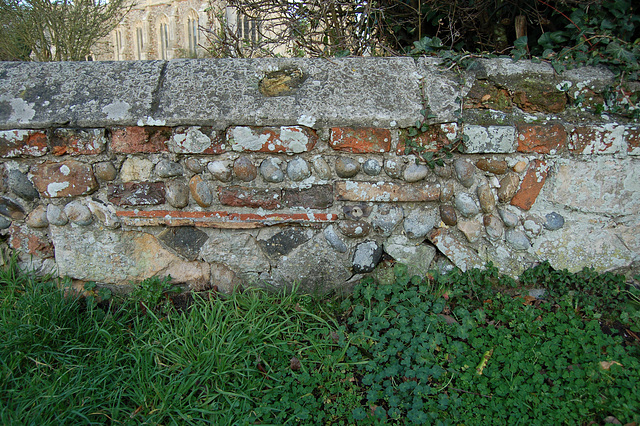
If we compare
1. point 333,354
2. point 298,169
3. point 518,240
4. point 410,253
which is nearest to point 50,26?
point 298,169

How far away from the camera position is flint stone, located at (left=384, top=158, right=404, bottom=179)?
187cm

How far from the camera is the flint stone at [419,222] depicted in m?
1.93

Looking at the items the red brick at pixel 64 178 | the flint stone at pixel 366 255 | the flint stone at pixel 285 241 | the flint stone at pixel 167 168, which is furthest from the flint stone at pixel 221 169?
the flint stone at pixel 366 255

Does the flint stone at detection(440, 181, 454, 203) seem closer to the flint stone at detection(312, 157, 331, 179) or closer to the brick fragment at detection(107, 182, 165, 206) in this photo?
the flint stone at detection(312, 157, 331, 179)

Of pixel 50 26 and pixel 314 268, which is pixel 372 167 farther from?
pixel 50 26

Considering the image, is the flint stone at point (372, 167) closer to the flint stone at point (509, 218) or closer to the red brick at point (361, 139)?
the red brick at point (361, 139)

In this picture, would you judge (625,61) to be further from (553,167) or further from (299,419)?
(299,419)

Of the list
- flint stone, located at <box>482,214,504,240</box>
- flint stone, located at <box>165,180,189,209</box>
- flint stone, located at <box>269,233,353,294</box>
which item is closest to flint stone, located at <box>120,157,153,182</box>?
flint stone, located at <box>165,180,189,209</box>

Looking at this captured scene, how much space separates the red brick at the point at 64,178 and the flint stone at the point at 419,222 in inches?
62.0

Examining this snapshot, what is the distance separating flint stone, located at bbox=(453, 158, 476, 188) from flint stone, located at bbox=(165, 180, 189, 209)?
1.34 m

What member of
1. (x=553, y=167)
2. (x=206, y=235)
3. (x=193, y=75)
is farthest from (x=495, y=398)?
(x=193, y=75)

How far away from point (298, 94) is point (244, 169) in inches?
17.4

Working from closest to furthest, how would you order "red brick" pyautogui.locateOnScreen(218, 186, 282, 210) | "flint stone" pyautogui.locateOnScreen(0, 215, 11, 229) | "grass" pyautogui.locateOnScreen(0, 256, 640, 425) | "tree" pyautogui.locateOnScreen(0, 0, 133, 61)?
"grass" pyautogui.locateOnScreen(0, 256, 640, 425) → "red brick" pyautogui.locateOnScreen(218, 186, 282, 210) → "flint stone" pyautogui.locateOnScreen(0, 215, 11, 229) → "tree" pyautogui.locateOnScreen(0, 0, 133, 61)

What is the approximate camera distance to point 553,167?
1892 millimetres
